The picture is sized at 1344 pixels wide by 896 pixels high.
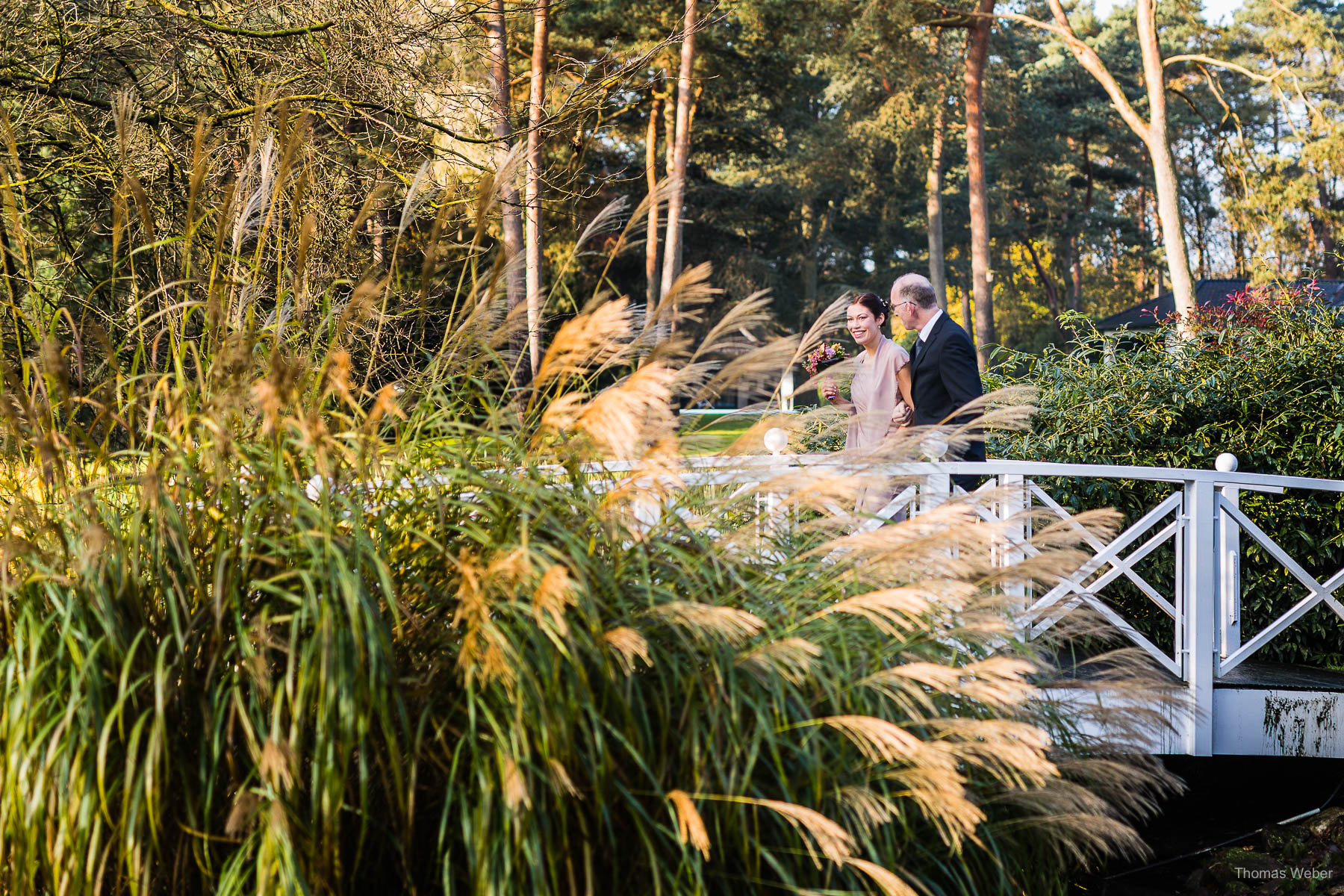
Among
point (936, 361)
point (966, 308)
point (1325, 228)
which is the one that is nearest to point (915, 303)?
point (936, 361)

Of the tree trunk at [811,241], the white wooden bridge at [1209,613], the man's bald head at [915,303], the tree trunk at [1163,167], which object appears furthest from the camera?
the tree trunk at [811,241]

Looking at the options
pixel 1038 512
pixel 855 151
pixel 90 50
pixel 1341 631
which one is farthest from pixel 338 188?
pixel 855 151

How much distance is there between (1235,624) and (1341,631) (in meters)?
0.91

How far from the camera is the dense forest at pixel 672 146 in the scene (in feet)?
14.4

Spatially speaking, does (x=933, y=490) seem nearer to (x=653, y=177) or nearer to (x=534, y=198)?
(x=534, y=198)

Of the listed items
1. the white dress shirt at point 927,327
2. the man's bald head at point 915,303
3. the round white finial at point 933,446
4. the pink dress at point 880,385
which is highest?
the man's bald head at point 915,303

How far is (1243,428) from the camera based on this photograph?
18.7 ft

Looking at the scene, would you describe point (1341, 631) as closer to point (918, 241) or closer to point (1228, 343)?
point (1228, 343)

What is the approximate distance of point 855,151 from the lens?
3475cm

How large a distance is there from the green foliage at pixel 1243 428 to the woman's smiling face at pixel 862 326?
1.23 metres

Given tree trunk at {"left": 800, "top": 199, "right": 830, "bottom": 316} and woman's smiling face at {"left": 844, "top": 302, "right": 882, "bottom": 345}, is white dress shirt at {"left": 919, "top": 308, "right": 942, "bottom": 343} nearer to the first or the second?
woman's smiling face at {"left": 844, "top": 302, "right": 882, "bottom": 345}

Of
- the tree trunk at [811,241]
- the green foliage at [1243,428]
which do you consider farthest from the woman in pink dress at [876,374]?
the tree trunk at [811,241]

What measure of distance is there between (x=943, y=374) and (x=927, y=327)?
0.27 m

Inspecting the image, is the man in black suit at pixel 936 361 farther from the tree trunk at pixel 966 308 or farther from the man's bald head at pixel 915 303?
the tree trunk at pixel 966 308
